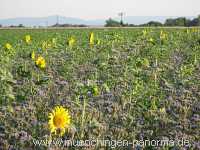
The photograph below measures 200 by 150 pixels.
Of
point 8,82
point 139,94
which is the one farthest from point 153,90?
point 8,82

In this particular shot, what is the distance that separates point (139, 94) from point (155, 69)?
1.76 meters

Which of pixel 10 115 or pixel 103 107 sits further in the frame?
pixel 103 107

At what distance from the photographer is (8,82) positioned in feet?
19.0

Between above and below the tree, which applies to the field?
below

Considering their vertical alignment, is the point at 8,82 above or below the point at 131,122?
above

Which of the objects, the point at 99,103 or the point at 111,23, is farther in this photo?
the point at 111,23

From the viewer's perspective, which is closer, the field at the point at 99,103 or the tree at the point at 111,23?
the field at the point at 99,103

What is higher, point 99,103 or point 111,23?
point 111,23

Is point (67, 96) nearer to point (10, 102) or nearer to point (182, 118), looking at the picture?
point (10, 102)

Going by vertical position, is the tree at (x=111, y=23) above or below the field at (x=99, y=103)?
above

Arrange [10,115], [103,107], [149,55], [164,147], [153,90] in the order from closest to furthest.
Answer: [164,147] < [10,115] < [103,107] < [153,90] < [149,55]

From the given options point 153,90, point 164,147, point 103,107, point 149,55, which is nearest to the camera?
point 164,147

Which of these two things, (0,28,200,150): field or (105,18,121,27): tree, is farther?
(105,18,121,27): tree

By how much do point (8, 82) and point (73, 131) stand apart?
5.11 feet
